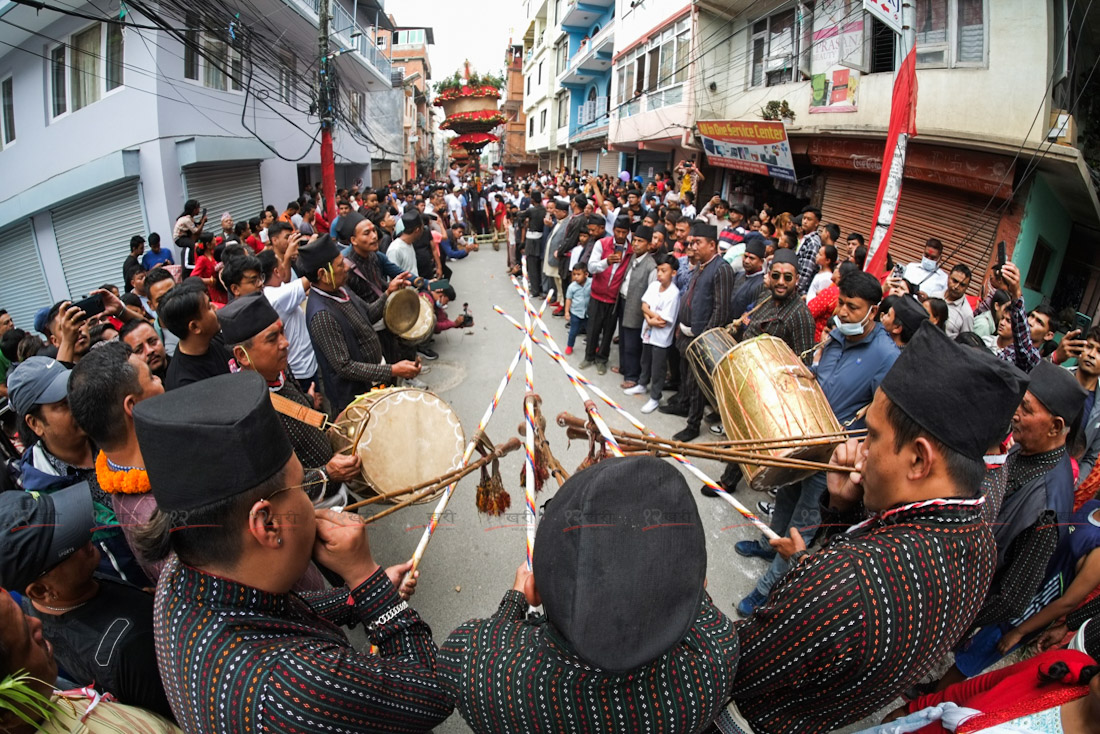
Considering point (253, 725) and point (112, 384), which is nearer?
point (253, 725)

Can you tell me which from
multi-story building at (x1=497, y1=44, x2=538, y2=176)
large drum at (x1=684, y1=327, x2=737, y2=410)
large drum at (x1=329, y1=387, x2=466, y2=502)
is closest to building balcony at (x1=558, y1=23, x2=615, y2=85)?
multi-story building at (x1=497, y1=44, x2=538, y2=176)

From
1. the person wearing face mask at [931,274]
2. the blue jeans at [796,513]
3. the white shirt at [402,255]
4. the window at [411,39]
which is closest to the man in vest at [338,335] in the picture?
the white shirt at [402,255]

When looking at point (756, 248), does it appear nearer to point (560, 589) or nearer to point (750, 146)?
point (560, 589)

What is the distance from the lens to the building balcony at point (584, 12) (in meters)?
25.0

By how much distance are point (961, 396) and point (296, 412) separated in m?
2.79

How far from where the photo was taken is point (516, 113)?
1909 inches

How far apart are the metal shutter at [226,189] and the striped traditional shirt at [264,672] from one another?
1141 centimetres

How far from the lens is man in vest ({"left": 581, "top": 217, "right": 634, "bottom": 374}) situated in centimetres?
712

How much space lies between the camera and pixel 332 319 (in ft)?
13.5

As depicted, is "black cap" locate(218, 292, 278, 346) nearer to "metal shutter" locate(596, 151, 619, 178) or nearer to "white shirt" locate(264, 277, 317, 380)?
"white shirt" locate(264, 277, 317, 380)

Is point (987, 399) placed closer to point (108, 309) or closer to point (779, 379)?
point (779, 379)

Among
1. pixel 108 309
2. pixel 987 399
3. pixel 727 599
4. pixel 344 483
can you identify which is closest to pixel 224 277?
pixel 108 309

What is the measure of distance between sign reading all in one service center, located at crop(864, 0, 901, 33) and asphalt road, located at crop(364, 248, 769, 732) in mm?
4874

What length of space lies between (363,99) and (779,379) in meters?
27.1
